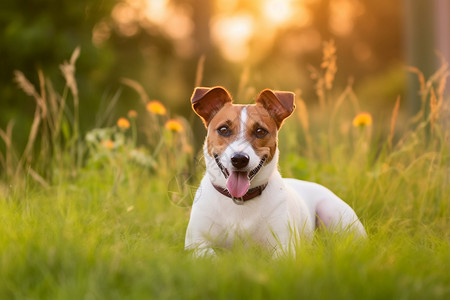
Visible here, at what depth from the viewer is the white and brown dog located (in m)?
3.62

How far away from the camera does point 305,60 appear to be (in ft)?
86.9

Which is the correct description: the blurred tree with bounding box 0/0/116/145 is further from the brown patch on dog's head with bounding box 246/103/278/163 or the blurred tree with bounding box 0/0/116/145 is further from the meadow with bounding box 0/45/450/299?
the brown patch on dog's head with bounding box 246/103/278/163

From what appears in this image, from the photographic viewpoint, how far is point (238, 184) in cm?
362

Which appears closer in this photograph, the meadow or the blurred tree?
the meadow

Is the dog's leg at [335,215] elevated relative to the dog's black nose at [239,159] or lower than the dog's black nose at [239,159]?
lower

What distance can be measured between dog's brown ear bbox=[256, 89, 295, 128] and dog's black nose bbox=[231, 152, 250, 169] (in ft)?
1.89

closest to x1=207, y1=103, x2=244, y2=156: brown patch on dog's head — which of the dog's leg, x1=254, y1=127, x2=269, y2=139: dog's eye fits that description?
x1=254, y1=127, x2=269, y2=139: dog's eye

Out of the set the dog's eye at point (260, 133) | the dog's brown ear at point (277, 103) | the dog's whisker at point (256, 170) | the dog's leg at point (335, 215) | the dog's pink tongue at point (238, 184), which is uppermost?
the dog's brown ear at point (277, 103)

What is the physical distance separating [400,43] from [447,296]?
81.2 ft

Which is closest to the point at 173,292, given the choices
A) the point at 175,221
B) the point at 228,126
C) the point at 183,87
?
the point at 228,126

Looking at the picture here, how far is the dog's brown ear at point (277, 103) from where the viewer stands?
12.8 feet

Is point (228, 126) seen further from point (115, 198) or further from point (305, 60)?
point (305, 60)

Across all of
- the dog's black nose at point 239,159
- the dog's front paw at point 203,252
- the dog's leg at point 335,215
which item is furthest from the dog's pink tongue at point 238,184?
the dog's leg at point 335,215

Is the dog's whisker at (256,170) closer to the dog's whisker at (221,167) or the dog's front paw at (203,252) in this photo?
the dog's whisker at (221,167)
